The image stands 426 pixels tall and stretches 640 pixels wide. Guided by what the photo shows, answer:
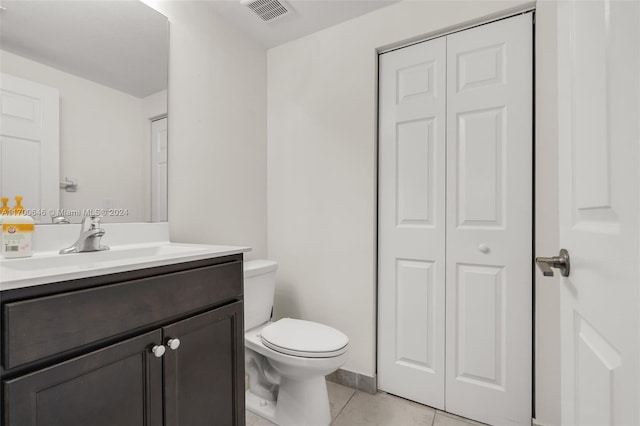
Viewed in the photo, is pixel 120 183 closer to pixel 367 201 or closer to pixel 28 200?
pixel 28 200

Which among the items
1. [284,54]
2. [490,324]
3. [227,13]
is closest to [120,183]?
[227,13]

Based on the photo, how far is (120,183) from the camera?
1.47 metres

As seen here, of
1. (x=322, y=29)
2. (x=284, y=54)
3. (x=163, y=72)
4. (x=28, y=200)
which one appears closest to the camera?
(x=28, y=200)

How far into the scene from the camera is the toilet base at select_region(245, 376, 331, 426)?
150cm

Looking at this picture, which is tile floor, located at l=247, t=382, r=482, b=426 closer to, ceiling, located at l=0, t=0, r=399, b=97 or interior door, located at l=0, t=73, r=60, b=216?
interior door, located at l=0, t=73, r=60, b=216

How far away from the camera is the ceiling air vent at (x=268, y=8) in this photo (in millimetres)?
1719

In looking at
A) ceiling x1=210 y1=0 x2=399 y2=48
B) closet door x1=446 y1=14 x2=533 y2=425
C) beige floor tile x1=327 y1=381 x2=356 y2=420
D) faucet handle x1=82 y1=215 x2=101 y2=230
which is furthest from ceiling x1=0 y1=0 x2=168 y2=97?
beige floor tile x1=327 y1=381 x2=356 y2=420

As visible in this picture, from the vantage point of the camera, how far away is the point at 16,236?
3.42ft

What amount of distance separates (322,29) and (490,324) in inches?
78.7

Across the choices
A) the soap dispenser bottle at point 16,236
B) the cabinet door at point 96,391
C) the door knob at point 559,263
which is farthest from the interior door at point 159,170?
the door knob at point 559,263

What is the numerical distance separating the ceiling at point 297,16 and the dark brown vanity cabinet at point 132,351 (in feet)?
4.93

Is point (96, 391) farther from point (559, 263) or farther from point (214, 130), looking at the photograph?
point (214, 130)

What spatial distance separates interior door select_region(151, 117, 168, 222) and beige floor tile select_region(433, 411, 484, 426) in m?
1.76

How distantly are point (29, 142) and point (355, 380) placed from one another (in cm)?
197
